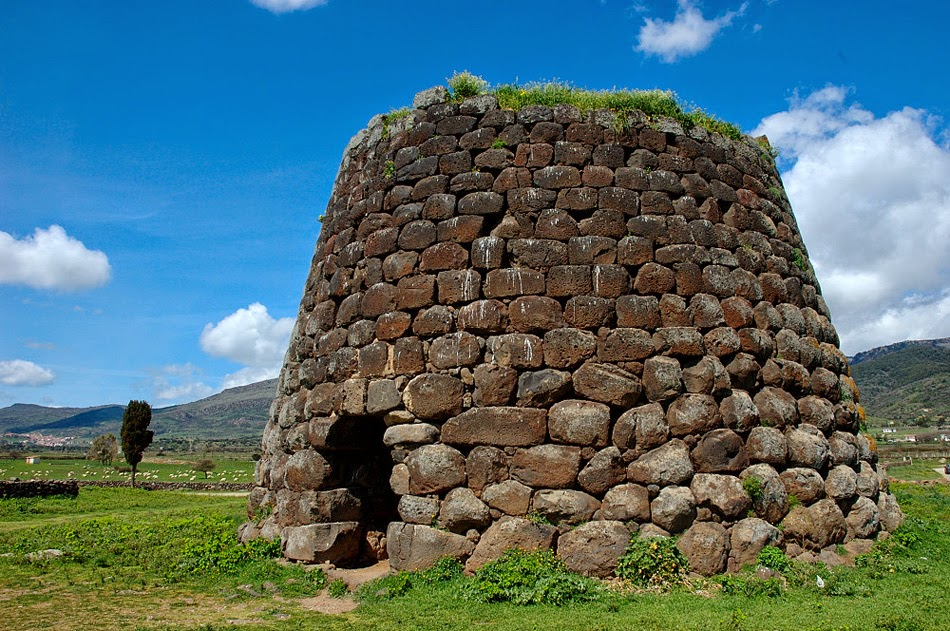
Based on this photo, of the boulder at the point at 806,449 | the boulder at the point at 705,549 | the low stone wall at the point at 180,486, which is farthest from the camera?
the low stone wall at the point at 180,486

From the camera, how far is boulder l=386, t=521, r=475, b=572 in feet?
24.9

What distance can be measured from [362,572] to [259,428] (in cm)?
20153

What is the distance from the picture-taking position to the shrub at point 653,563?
6.99 meters

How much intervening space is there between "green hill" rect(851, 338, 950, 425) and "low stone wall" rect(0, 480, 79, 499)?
97.6 m

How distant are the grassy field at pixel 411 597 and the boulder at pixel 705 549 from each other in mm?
186

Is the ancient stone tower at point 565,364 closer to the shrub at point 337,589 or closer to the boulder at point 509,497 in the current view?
the boulder at point 509,497

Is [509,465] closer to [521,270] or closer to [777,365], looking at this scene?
[521,270]

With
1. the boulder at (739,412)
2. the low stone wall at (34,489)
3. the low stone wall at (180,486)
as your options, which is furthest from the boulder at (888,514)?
the low stone wall at (180,486)

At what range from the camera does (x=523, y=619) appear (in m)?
6.23

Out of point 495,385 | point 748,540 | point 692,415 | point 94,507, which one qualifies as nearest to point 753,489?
point 748,540

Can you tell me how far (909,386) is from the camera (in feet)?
423

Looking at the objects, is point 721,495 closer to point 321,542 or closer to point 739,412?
point 739,412

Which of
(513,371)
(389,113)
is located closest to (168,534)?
(513,371)

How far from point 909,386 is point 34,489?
141962 mm
